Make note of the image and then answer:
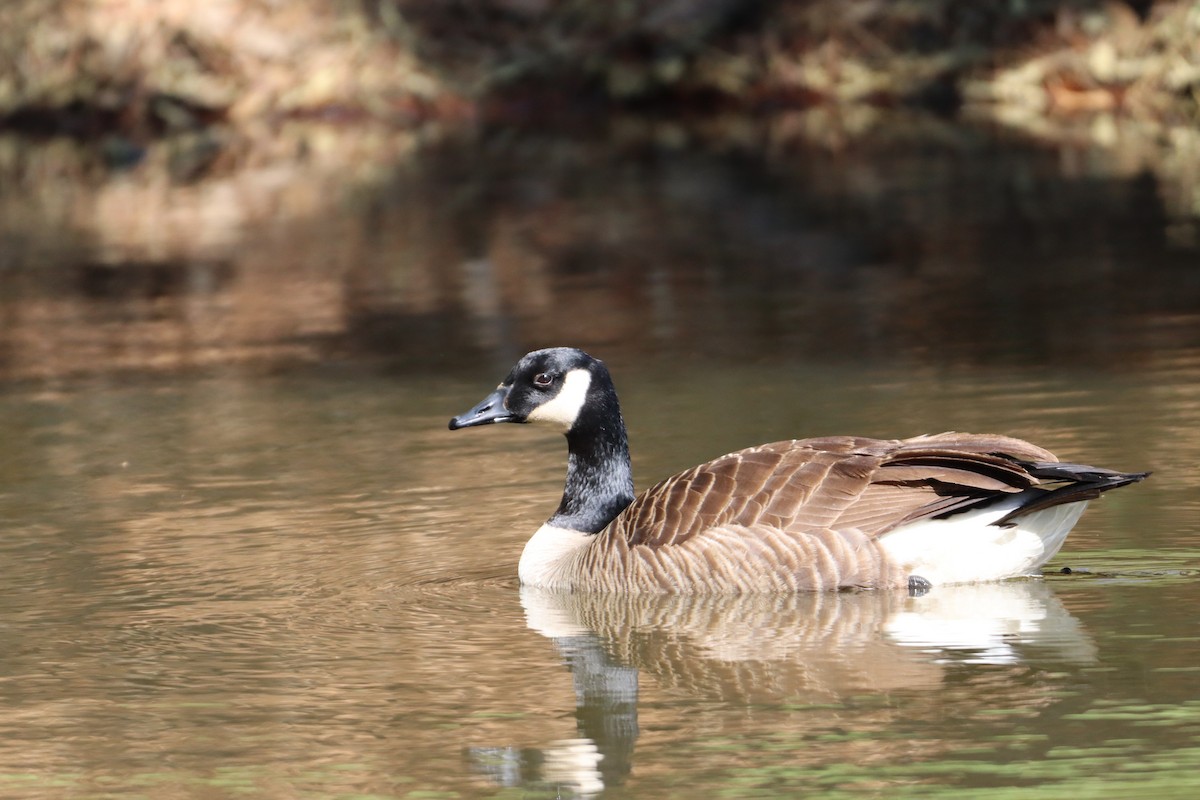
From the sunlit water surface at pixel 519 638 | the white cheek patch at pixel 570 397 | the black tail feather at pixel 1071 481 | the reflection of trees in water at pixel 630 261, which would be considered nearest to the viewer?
the sunlit water surface at pixel 519 638

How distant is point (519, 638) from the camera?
26.2 feet

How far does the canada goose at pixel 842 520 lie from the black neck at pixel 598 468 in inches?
18.4

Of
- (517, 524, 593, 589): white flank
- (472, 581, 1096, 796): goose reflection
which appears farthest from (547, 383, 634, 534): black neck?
(472, 581, 1096, 796): goose reflection

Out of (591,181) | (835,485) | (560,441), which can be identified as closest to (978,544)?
(835,485)

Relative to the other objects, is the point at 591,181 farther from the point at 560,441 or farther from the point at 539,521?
the point at 539,521

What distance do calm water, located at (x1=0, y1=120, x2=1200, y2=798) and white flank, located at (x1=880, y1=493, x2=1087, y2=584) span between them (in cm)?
13

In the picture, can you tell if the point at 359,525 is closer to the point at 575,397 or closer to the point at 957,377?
the point at 575,397

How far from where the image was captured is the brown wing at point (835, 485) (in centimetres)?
791

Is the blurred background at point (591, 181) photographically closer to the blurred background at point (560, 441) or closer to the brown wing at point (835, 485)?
the blurred background at point (560, 441)

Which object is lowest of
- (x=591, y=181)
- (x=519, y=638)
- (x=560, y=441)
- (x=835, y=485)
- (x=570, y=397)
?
(x=519, y=638)

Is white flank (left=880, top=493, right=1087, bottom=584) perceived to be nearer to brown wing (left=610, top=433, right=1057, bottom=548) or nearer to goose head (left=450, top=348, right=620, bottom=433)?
brown wing (left=610, top=433, right=1057, bottom=548)

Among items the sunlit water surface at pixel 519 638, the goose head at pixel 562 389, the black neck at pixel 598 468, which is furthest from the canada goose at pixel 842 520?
the goose head at pixel 562 389

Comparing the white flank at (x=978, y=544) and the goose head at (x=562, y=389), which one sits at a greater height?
the goose head at (x=562, y=389)

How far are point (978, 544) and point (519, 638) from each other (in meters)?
1.76
